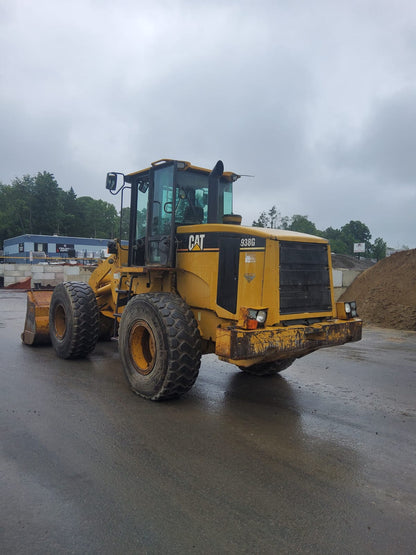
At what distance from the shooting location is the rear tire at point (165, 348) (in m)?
4.94

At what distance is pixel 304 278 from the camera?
5.38 metres

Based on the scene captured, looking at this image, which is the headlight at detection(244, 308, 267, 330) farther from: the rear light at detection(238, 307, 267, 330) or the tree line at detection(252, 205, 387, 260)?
the tree line at detection(252, 205, 387, 260)

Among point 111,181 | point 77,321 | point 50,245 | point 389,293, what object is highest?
point 50,245

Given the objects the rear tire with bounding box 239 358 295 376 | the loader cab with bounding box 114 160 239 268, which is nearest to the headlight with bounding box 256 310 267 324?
the loader cab with bounding box 114 160 239 268

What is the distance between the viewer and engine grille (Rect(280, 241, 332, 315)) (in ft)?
16.9

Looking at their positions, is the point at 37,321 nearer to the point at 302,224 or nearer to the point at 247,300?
the point at 247,300

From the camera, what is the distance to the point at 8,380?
6.00 meters

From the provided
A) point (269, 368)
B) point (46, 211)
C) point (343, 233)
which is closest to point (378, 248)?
point (343, 233)

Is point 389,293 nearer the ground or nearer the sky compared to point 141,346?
nearer the sky

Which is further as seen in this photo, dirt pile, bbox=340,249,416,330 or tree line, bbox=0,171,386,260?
tree line, bbox=0,171,386,260

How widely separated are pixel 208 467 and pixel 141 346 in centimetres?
237

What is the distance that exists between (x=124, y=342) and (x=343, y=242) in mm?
56275

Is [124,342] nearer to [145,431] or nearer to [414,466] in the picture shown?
[145,431]

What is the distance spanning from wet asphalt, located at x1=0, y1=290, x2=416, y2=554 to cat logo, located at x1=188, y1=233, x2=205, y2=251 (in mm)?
1818
